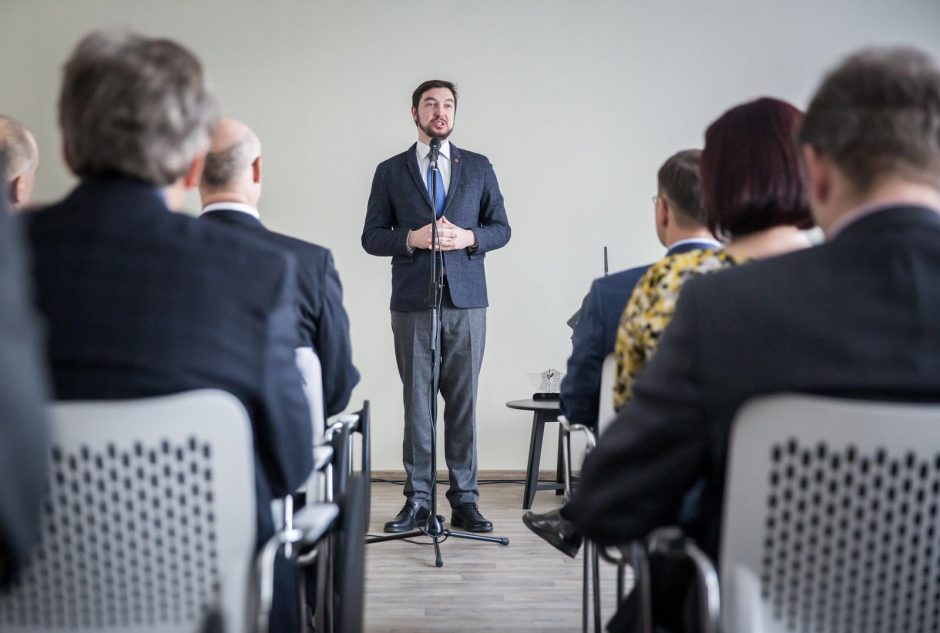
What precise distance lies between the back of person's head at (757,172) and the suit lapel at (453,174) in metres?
2.57

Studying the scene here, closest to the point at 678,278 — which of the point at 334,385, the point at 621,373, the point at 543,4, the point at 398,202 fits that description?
the point at 621,373

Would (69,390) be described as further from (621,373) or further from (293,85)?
(293,85)

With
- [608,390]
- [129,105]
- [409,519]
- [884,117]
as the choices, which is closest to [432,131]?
[409,519]

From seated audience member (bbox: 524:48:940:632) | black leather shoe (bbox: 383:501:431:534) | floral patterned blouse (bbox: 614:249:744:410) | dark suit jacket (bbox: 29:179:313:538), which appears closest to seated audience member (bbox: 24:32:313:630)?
dark suit jacket (bbox: 29:179:313:538)

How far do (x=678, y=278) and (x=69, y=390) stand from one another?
3.41 feet

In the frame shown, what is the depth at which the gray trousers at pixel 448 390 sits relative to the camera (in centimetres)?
423

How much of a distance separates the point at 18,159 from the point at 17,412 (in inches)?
91.5

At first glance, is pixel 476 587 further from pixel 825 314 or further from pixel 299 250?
pixel 825 314

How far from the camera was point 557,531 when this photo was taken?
90.1 inches

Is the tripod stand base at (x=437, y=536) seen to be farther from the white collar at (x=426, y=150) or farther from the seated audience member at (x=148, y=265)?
the seated audience member at (x=148, y=265)

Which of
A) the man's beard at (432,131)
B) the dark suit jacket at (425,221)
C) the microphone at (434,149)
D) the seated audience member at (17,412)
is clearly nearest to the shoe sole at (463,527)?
the dark suit jacket at (425,221)

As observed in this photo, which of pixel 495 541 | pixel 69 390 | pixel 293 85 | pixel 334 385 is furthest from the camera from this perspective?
pixel 293 85

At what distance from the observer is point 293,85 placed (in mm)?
5594

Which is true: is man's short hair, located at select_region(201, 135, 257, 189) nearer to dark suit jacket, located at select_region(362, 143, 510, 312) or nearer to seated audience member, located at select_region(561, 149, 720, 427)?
seated audience member, located at select_region(561, 149, 720, 427)
